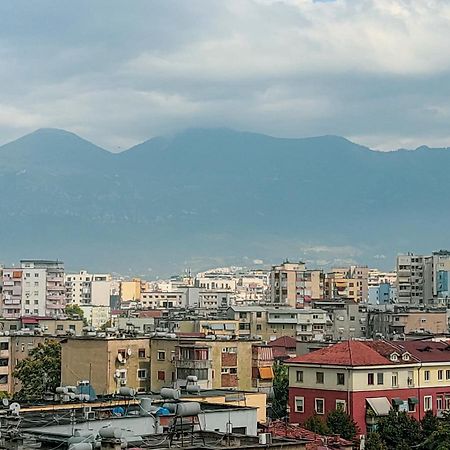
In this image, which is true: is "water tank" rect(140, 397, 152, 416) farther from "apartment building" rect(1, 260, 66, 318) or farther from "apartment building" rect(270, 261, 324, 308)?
"apartment building" rect(1, 260, 66, 318)

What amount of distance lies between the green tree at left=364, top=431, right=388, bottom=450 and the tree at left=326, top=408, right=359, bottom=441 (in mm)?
1214

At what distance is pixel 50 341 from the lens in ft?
222

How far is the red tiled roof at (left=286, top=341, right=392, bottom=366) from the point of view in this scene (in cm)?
5588

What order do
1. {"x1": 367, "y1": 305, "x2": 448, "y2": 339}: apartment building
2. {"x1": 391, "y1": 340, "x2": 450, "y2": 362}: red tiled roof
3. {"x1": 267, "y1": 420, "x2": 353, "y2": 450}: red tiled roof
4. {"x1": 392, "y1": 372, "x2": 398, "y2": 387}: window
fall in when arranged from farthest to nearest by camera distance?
{"x1": 367, "y1": 305, "x2": 448, "y2": 339}: apartment building → {"x1": 391, "y1": 340, "x2": 450, "y2": 362}: red tiled roof → {"x1": 392, "y1": 372, "x2": 398, "y2": 387}: window → {"x1": 267, "y1": 420, "x2": 353, "y2": 450}: red tiled roof

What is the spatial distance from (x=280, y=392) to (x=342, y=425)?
31.0 feet

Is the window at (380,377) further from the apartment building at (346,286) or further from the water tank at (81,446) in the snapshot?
the apartment building at (346,286)

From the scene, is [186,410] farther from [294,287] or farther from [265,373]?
[294,287]

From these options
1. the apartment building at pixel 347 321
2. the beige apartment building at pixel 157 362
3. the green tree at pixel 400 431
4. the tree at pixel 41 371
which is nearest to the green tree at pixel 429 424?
the green tree at pixel 400 431

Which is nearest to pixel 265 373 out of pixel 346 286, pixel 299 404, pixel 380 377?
pixel 299 404

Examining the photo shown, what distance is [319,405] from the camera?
5638 cm

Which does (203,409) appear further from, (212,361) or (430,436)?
(212,361)

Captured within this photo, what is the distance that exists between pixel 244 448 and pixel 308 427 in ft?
94.9

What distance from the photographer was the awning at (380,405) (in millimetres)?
54688

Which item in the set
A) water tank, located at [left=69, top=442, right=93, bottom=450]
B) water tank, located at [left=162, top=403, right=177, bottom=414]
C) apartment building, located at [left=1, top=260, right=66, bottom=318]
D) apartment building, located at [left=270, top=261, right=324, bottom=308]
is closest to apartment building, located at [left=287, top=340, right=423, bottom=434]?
water tank, located at [left=162, top=403, right=177, bottom=414]
